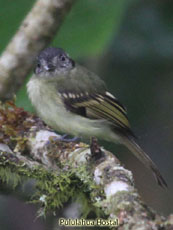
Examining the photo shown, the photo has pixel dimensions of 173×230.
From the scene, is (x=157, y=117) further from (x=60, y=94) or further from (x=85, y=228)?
(x=85, y=228)

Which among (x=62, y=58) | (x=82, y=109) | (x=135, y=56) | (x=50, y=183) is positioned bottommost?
(x=50, y=183)

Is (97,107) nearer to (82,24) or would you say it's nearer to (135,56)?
(82,24)

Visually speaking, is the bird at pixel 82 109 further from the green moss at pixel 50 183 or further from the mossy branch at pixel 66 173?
the green moss at pixel 50 183

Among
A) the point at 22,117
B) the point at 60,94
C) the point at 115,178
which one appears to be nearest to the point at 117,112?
the point at 60,94

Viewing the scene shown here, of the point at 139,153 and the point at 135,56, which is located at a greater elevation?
the point at 135,56

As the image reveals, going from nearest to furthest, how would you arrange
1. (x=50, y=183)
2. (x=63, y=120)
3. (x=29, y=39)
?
(x=50, y=183) < (x=63, y=120) < (x=29, y=39)

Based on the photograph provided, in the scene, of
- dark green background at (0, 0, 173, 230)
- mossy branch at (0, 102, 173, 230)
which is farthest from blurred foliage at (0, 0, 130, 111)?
mossy branch at (0, 102, 173, 230)

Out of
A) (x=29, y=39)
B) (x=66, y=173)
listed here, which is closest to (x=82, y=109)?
(x=29, y=39)
